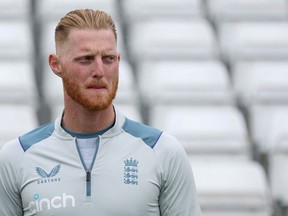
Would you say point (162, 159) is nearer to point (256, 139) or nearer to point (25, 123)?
point (25, 123)

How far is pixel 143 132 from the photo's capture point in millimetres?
2027

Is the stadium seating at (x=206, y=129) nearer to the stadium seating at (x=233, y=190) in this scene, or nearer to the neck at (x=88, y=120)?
the stadium seating at (x=233, y=190)

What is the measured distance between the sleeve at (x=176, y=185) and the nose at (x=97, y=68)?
0.78 ft

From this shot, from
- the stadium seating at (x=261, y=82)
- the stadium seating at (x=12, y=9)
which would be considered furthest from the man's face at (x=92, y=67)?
the stadium seating at (x=12, y=9)

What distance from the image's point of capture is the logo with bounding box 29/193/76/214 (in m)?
1.91

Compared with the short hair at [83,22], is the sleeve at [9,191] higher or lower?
lower

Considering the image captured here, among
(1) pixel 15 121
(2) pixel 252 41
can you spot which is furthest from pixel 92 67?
(2) pixel 252 41

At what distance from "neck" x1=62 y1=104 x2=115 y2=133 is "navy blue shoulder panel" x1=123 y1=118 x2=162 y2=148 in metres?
0.05

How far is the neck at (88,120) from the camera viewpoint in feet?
6.46

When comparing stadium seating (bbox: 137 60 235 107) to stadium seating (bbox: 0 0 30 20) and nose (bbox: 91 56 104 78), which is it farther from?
nose (bbox: 91 56 104 78)

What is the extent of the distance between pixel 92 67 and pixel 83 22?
0.10m

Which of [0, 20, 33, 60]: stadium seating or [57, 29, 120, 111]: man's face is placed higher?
[0, 20, 33, 60]: stadium seating

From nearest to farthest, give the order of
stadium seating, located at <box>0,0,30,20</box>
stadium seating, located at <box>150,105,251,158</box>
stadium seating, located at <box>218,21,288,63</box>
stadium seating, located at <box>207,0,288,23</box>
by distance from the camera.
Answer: stadium seating, located at <box>150,105,251,158</box>, stadium seating, located at <box>218,21,288,63</box>, stadium seating, located at <box>0,0,30,20</box>, stadium seating, located at <box>207,0,288,23</box>

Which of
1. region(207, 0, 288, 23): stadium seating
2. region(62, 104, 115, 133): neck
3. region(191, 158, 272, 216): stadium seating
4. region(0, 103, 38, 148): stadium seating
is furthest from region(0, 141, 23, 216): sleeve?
region(207, 0, 288, 23): stadium seating
